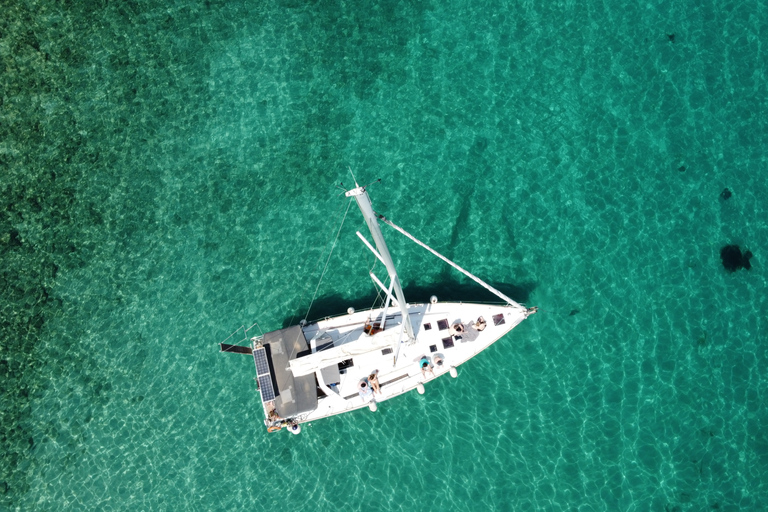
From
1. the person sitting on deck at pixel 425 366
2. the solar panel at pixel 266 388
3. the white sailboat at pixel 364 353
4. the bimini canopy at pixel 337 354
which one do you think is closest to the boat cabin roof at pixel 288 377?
the white sailboat at pixel 364 353

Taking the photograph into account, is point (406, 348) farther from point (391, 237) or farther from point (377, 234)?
point (377, 234)

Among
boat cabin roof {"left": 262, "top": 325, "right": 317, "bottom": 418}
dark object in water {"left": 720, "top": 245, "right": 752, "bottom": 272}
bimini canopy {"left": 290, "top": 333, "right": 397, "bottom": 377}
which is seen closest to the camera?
bimini canopy {"left": 290, "top": 333, "right": 397, "bottom": 377}

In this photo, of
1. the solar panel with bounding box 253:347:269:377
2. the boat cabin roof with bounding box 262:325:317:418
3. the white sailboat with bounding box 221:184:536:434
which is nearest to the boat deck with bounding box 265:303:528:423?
the white sailboat with bounding box 221:184:536:434

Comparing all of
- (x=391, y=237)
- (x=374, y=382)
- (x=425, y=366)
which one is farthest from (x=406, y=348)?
(x=391, y=237)

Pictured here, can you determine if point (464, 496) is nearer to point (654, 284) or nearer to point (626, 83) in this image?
point (654, 284)

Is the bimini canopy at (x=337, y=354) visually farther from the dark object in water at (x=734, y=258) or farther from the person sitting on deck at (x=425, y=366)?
the dark object in water at (x=734, y=258)

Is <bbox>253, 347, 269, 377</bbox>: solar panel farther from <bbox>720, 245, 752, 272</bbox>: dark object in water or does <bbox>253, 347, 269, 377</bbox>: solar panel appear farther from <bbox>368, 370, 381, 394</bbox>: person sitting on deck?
<bbox>720, 245, 752, 272</bbox>: dark object in water
